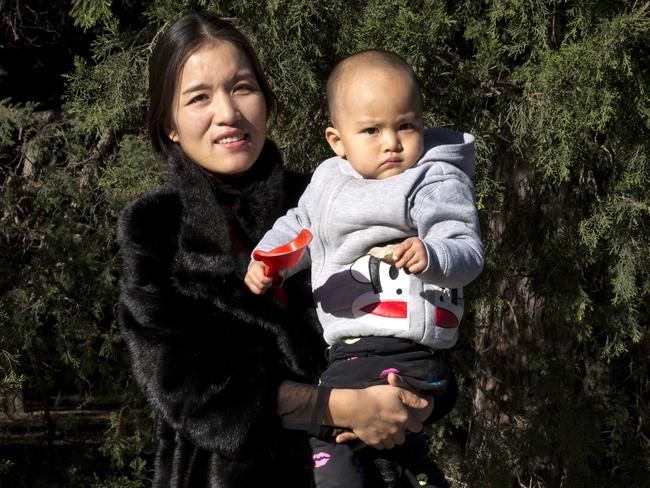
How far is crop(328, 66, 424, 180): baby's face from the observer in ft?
7.69

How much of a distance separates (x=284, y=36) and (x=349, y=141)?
186cm

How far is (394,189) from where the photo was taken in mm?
2299

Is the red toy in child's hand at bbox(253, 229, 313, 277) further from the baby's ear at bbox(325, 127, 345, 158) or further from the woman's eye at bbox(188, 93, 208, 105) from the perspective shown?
the woman's eye at bbox(188, 93, 208, 105)

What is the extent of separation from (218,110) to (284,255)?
53cm

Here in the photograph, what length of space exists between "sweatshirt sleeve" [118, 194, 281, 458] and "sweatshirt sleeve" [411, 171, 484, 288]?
511 mm

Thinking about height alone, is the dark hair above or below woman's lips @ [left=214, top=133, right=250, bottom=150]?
above

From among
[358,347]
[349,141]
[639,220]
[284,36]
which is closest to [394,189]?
[349,141]

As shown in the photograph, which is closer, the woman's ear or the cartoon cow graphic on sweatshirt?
the cartoon cow graphic on sweatshirt

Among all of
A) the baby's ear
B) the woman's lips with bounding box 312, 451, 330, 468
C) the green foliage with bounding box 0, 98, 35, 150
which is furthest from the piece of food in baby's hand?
the green foliage with bounding box 0, 98, 35, 150

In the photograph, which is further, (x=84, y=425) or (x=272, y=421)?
(x=84, y=425)

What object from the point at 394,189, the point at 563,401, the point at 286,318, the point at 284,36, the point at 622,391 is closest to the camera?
the point at 394,189

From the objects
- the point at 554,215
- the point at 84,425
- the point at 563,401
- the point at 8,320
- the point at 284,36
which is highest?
the point at 284,36

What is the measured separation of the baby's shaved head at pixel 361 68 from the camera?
94.4 inches

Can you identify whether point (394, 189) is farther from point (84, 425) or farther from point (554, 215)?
point (84, 425)
